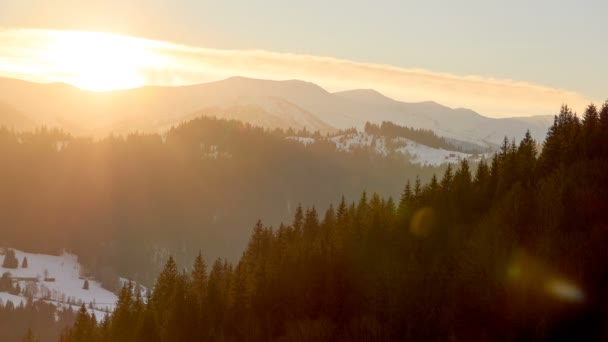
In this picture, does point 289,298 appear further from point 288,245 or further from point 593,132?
point 593,132

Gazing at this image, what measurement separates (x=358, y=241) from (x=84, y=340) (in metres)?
52.8

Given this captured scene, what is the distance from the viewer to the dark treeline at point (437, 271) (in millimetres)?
100188

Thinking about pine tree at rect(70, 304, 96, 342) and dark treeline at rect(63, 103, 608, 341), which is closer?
dark treeline at rect(63, 103, 608, 341)

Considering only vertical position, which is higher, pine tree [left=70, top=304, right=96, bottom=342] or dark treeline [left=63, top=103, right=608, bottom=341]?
dark treeline [left=63, top=103, right=608, bottom=341]

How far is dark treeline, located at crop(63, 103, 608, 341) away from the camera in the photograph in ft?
329

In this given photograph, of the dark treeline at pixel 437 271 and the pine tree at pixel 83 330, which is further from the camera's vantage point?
the pine tree at pixel 83 330

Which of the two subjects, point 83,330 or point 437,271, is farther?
point 83,330

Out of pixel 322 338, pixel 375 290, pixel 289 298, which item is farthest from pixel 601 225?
pixel 289 298

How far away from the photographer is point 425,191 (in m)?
155

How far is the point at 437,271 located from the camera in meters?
117

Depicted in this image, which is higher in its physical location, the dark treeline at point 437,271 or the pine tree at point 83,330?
the dark treeline at point 437,271

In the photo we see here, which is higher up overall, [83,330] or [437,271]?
[437,271]

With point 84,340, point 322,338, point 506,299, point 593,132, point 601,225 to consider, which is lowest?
point 84,340

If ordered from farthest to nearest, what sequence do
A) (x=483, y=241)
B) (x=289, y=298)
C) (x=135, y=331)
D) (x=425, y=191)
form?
(x=425, y=191)
(x=135, y=331)
(x=289, y=298)
(x=483, y=241)
